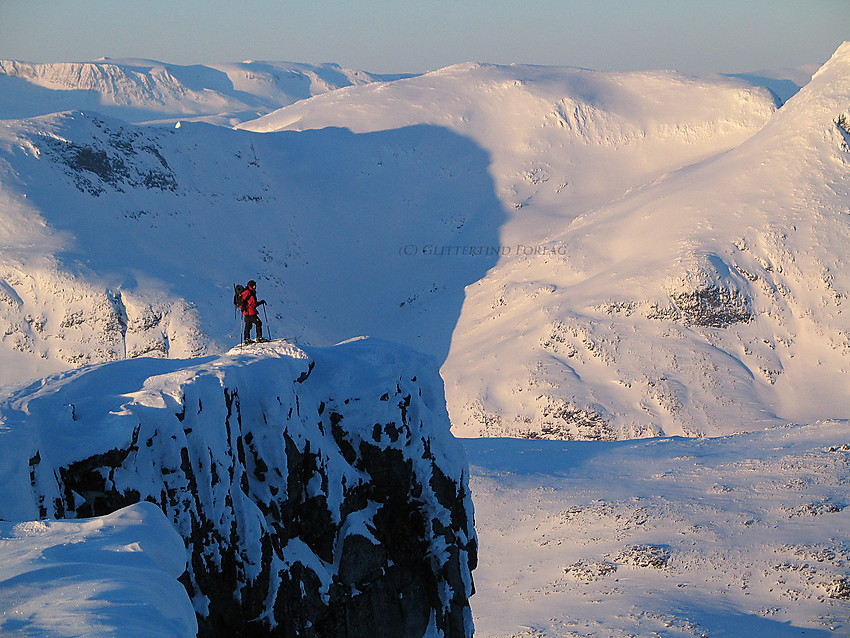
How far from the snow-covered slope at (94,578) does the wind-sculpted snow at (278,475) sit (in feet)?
7.86

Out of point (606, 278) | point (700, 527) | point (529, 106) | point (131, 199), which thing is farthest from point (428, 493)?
point (529, 106)

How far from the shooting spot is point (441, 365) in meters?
82.4

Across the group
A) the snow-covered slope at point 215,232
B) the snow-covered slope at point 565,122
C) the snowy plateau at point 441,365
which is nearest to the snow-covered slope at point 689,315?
the snowy plateau at point 441,365

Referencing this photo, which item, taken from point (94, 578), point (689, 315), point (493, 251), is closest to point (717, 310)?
point (689, 315)

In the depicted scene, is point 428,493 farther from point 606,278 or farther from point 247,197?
point 247,197

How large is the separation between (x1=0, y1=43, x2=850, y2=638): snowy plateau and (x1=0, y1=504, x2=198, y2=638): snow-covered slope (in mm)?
56

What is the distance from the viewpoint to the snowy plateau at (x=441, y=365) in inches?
689

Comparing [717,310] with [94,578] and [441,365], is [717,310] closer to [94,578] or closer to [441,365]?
[441,365]

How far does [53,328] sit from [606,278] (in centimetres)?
5059

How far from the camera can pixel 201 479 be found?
58.3 feet

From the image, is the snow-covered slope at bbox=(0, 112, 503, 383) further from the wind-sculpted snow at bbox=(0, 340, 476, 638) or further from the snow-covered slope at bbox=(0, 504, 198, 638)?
the snow-covered slope at bbox=(0, 504, 198, 638)

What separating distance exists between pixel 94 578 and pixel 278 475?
816 cm

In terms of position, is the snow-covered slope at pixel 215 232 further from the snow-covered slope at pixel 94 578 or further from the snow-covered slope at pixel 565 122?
the snow-covered slope at pixel 94 578

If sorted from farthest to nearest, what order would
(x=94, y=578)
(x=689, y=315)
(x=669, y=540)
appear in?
1. (x=689, y=315)
2. (x=669, y=540)
3. (x=94, y=578)
